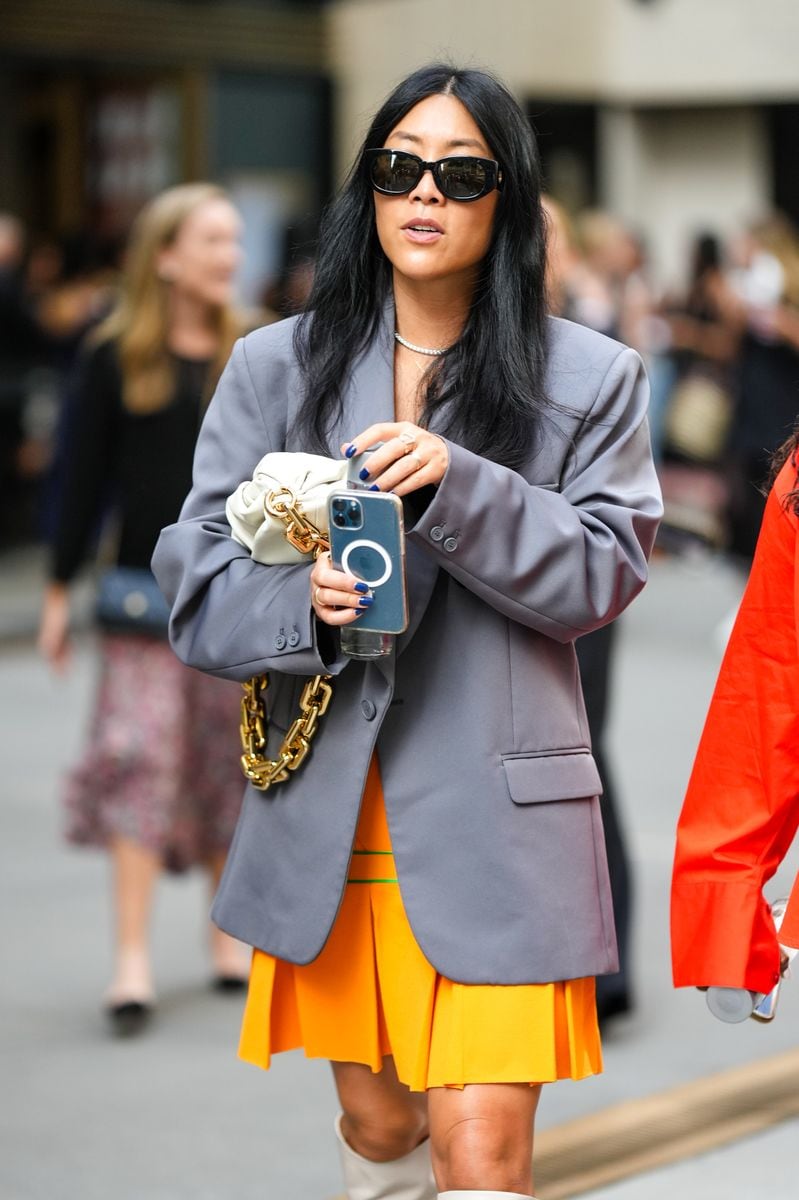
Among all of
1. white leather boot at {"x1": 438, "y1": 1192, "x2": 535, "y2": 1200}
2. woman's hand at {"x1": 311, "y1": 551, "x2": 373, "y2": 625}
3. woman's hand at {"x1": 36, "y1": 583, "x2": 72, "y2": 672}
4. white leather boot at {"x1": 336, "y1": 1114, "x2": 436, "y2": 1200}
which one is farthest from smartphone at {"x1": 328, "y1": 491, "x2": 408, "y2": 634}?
woman's hand at {"x1": 36, "y1": 583, "x2": 72, "y2": 672}

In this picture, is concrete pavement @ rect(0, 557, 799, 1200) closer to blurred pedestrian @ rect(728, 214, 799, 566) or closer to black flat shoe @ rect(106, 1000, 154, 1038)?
black flat shoe @ rect(106, 1000, 154, 1038)

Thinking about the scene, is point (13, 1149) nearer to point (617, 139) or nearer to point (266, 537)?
point (266, 537)

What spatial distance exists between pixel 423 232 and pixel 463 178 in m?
0.09

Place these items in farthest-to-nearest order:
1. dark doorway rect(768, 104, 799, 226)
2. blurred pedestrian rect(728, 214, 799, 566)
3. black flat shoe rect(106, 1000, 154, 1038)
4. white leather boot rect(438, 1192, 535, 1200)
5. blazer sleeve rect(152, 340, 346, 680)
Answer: dark doorway rect(768, 104, 799, 226), blurred pedestrian rect(728, 214, 799, 566), black flat shoe rect(106, 1000, 154, 1038), blazer sleeve rect(152, 340, 346, 680), white leather boot rect(438, 1192, 535, 1200)

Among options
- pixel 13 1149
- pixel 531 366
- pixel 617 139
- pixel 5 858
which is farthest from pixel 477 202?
pixel 617 139

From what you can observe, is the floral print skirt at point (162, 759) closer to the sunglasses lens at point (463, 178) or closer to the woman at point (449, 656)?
the woman at point (449, 656)

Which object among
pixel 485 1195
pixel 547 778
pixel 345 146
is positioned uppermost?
pixel 547 778

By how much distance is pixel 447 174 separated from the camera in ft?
9.31

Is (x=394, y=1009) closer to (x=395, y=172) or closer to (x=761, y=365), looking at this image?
(x=395, y=172)

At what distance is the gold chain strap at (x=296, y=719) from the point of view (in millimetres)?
2777

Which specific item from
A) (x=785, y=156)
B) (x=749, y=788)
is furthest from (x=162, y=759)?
(x=785, y=156)

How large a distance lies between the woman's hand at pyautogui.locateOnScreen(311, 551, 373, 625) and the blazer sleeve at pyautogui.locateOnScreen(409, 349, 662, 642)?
11 cm

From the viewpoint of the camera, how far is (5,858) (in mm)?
7008

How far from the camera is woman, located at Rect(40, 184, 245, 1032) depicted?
5.24 metres
